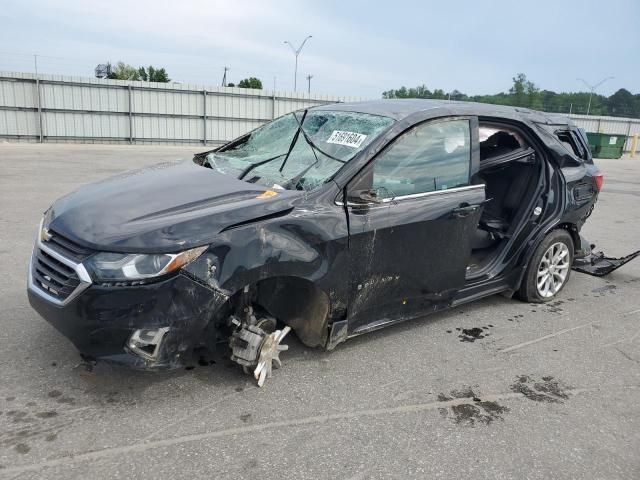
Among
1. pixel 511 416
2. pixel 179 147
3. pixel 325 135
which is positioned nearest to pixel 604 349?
pixel 511 416

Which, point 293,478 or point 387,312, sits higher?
point 387,312

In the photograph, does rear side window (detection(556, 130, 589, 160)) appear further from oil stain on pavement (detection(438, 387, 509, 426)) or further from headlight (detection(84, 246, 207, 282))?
headlight (detection(84, 246, 207, 282))

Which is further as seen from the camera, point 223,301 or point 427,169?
point 427,169

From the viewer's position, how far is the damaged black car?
2701 mm

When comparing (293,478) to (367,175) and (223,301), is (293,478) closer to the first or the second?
(223,301)

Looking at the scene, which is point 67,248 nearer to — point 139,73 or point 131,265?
point 131,265

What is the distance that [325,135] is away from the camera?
378 centimetres

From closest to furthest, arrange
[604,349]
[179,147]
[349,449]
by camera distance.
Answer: [349,449] → [604,349] → [179,147]

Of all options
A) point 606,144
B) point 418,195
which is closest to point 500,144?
point 418,195

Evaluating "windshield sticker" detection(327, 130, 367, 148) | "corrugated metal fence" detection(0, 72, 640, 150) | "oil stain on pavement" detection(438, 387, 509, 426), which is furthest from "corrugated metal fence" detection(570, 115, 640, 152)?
"oil stain on pavement" detection(438, 387, 509, 426)

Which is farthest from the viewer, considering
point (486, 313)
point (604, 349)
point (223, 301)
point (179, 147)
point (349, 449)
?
point (179, 147)

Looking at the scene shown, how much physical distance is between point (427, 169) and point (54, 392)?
272 centimetres

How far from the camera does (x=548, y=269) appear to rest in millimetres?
4812

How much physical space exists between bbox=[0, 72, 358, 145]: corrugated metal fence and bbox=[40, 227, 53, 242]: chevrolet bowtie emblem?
72.0 ft
